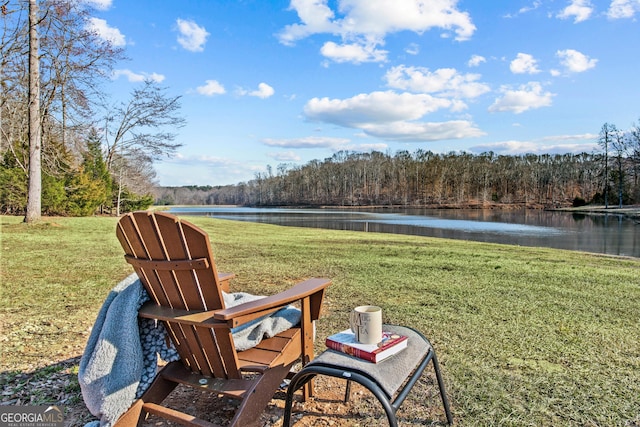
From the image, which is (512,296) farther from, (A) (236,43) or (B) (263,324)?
(A) (236,43)

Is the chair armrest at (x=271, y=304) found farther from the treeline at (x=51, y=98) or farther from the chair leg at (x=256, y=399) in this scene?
the treeline at (x=51, y=98)

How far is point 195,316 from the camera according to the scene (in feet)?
6.00

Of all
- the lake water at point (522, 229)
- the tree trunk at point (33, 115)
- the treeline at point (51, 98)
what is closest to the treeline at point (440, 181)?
the lake water at point (522, 229)

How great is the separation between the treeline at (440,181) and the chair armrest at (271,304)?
64408 millimetres

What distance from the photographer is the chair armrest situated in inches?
68.1

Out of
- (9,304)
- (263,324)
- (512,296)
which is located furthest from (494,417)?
(9,304)

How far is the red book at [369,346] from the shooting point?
1.72 m

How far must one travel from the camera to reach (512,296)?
15.6 feet

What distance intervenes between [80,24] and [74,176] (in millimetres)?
8682

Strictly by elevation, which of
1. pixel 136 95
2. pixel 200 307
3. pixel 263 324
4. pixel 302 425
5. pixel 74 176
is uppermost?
pixel 136 95

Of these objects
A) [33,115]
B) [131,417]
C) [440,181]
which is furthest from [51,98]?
[440,181]

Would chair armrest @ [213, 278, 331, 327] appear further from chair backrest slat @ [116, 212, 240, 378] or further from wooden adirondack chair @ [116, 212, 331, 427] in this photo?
chair backrest slat @ [116, 212, 240, 378]

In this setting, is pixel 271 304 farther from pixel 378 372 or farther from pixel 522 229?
pixel 522 229

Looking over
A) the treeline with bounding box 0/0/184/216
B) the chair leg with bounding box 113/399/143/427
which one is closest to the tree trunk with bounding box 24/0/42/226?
the treeline with bounding box 0/0/184/216
